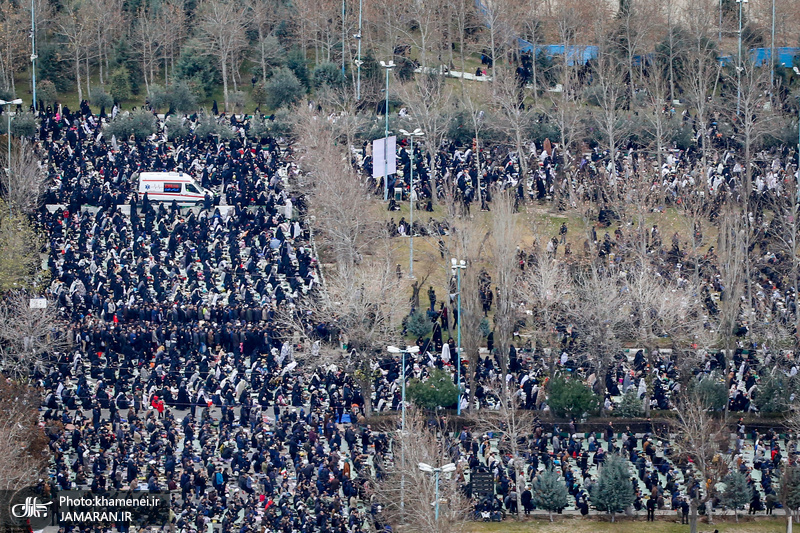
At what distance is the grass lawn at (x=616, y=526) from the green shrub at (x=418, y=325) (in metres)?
11.1

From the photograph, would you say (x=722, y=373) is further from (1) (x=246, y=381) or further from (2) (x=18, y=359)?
(2) (x=18, y=359)

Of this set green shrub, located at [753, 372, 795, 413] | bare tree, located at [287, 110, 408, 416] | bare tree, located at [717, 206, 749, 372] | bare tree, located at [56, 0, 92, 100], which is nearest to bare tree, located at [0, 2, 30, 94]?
bare tree, located at [56, 0, 92, 100]

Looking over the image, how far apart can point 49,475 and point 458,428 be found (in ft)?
39.8

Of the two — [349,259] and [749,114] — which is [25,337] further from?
[749,114]

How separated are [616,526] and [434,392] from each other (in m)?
7.08

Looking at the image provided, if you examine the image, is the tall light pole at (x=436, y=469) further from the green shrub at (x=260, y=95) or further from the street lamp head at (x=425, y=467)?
the green shrub at (x=260, y=95)

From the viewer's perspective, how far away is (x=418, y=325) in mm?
56000

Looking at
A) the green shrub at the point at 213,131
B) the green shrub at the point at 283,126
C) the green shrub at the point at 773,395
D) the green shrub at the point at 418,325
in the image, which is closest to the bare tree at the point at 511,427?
the green shrub at the point at 418,325

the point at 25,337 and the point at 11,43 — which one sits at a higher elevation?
the point at 11,43

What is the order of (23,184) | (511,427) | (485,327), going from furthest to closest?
(23,184)
(485,327)
(511,427)

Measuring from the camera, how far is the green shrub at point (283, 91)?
76.4 metres

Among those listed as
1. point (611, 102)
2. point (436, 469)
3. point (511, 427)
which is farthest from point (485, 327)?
point (611, 102)

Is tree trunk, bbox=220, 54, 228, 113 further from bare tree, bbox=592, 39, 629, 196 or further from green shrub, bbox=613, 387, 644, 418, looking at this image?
green shrub, bbox=613, 387, 644, 418

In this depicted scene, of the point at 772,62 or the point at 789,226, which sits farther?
the point at 772,62
